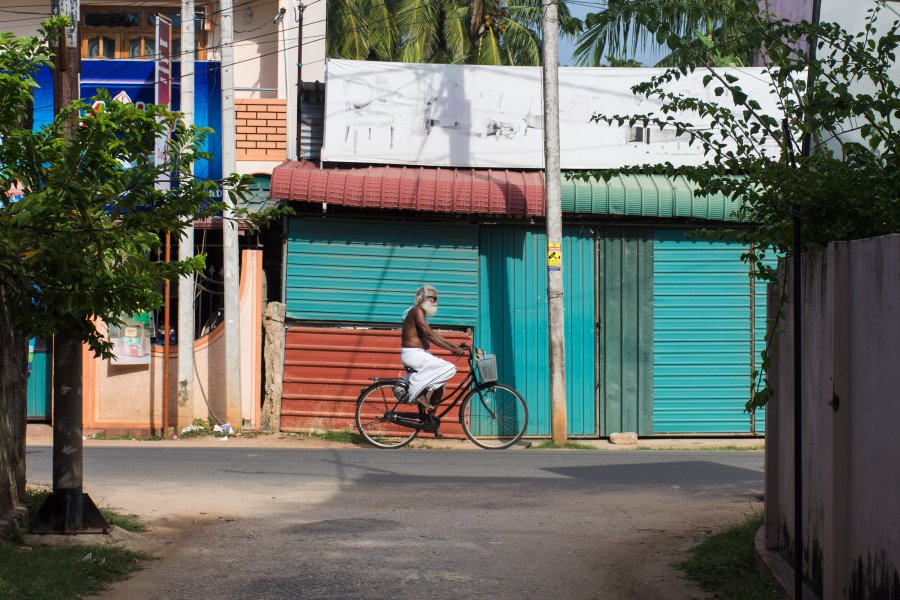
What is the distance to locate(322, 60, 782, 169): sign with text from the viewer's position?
16094 mm

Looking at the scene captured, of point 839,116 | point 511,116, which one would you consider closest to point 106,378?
point 511,116

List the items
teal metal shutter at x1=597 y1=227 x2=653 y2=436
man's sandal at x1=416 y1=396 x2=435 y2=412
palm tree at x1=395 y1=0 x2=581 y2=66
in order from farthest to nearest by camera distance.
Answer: palm tree at x1=395 y1=0 x2=581 y2=66, teal metal shutter at x1=597 y1=227 x2=653 y2=436, man's sandal at x1=416 y1=396 x2=435 y2=412

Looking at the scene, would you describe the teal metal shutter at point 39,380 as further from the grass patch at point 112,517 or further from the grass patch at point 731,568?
the grass patch at point 731,568

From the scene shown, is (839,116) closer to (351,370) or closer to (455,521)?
(455,521)

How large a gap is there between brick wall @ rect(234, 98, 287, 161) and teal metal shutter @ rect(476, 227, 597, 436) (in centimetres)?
355

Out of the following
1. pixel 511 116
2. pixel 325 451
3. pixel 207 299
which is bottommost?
pixel 325 451

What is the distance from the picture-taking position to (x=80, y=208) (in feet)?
19.5

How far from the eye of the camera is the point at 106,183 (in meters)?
6.55

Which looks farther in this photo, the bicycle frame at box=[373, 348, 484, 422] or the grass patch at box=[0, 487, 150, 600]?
the bicycle frame at box=[373, 348, 484, 422]

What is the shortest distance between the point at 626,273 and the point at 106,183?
10.1 meters

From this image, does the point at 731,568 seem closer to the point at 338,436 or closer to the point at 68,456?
the point at 68,456

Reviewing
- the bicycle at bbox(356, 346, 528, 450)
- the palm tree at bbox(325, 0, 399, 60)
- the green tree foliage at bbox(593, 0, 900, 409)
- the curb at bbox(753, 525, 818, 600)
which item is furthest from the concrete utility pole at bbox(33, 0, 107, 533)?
the palm tree at bbox(325, 0, 399, 60)

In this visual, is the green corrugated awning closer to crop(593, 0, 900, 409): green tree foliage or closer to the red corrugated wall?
the red corrugated wall

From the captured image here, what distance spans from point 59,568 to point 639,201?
10554 mm
